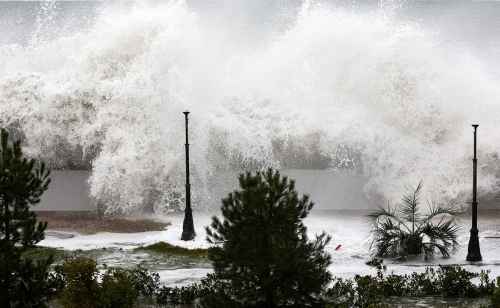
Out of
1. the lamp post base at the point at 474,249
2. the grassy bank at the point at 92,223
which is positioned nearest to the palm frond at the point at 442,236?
the lamp post base at the point at 474,249

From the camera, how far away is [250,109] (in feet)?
97.9

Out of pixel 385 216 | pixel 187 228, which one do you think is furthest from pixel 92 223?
pixel 385 216

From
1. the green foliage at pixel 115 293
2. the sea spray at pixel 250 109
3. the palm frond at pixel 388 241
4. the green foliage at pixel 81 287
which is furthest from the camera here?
the sea spray at pixel 250 109

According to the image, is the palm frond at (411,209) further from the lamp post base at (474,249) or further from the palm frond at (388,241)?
the lamp post base at (474,249)

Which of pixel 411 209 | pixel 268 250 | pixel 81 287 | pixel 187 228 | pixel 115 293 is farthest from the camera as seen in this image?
pixel 411 209

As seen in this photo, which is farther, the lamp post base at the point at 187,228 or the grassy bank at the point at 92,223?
the grassy bank at the point at 92,223

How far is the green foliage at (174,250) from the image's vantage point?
20050 millimetres

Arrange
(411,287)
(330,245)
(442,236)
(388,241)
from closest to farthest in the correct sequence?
(411,287), (442,236), (388,241), (330,245)

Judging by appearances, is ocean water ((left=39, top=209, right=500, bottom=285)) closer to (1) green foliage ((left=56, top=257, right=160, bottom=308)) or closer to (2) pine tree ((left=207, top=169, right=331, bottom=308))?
(1) green foliage ((left=56, top=257, right=160, bottom=308))

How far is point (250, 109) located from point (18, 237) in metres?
18.0

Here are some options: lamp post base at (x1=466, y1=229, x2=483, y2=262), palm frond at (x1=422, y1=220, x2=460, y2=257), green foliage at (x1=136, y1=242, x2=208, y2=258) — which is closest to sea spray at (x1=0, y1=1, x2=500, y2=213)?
green foliage at (x1=136, y1=242, x2=208, y2=258)

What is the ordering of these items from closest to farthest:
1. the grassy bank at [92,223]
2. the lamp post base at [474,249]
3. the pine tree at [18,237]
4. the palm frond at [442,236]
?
the pine tree at [18,237] → the lamp post base at [474,249] → the palm frond at [442,236] → the grassy bank at [92,223]

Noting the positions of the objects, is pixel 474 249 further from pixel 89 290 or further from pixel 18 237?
pixel 18 237

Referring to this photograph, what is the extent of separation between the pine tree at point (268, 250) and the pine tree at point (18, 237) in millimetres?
2723
